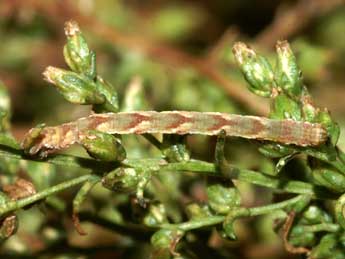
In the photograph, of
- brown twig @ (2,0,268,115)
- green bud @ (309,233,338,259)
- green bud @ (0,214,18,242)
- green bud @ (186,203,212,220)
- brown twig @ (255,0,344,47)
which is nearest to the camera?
green bud @ (0,214,18,242)

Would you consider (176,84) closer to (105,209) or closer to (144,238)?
(105,209)

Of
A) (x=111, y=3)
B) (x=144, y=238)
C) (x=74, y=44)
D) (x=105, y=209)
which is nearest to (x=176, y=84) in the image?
(x=111, y=3)

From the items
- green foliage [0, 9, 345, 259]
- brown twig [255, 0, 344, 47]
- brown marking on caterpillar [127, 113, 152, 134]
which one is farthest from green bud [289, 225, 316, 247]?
brown twig [255, 0, 344, 47]

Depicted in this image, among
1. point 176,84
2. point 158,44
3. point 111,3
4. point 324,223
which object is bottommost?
point 324,223

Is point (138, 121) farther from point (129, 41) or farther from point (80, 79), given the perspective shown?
point (129, 41)

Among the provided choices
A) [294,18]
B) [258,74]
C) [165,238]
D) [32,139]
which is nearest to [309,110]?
[258,74]

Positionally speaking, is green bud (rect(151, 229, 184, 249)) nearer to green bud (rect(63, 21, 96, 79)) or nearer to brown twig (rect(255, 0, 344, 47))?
green bud (rect(63, 21, 96, 79))

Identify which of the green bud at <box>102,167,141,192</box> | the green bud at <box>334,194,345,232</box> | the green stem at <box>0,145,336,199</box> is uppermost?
the green stem at <box>0,145,336,199</box>
